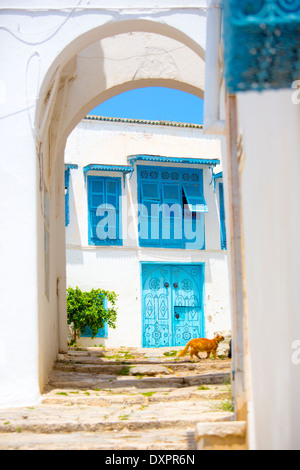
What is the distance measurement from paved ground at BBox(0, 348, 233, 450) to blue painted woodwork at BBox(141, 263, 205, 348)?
8.10 metres

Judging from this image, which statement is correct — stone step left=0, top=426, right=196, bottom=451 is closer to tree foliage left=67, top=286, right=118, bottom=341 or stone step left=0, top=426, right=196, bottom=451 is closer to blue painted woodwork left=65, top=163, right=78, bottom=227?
tree foliage left=67, top=286, right=118, bottom=341

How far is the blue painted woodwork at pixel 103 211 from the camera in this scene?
18219 millimetres

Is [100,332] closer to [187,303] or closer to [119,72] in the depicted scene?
[187,303]

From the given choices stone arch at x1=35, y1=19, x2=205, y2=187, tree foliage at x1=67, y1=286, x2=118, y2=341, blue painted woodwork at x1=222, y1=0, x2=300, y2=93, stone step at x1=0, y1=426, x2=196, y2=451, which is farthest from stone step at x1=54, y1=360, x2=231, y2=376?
tree foliage at x1=67, y1=286, x2=118, y2=341

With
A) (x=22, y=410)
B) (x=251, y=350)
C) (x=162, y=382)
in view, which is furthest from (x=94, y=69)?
(x=251, y=350)

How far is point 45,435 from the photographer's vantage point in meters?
5.81

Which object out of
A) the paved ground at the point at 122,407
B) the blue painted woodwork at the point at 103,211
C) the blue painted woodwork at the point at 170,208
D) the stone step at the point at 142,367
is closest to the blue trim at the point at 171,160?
the blue painted woodwork at the point at 170,208

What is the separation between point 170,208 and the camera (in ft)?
61.8

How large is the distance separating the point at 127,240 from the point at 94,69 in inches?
313

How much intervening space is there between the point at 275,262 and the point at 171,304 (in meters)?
15.0

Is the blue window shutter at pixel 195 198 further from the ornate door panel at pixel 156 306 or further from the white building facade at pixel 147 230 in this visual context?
the ornate door panel at pixel 156 306

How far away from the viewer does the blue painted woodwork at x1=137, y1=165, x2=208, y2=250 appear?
18688 millimetres

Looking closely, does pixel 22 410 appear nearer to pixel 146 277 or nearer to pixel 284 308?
pixel 284 308

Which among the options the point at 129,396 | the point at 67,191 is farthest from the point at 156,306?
the point at 129,396
